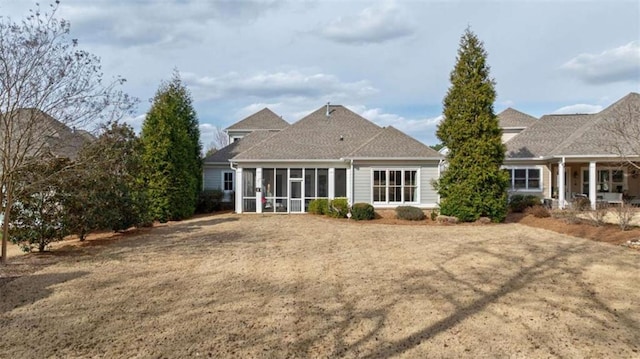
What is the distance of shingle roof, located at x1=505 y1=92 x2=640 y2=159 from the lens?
20766mm

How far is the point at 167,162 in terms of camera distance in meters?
19.6

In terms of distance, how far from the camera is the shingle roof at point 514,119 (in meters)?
29.6

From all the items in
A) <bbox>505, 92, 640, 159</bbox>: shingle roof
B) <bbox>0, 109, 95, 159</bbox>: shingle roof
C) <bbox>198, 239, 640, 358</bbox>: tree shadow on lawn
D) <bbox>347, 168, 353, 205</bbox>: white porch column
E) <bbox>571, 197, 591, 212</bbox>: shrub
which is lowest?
<bbox>198, 239, 640, 358</bbox>: tree shadow on lawn

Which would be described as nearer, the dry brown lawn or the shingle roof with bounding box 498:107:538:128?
the dry brown lawn

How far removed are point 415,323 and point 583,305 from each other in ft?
9.17

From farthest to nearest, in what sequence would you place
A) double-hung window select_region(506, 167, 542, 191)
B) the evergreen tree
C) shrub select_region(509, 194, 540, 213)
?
double-hung window select_region(506, 167, 542, 191) < shrub select_region(509, 194, 540, 213) < the evergreen tree

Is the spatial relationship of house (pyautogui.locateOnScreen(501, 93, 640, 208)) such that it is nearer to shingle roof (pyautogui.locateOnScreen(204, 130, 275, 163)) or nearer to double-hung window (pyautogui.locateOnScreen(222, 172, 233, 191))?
shingle roof (pyautogui.locateOnScreen(204, 130, 275, 163))

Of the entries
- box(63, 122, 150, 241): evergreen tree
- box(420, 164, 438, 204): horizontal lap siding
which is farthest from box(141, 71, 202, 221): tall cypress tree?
box(420, 164, 438, 204): horizontal lap siding

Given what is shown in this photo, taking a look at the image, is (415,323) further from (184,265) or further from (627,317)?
(184,265)

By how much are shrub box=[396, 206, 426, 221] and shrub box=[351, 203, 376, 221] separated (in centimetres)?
128

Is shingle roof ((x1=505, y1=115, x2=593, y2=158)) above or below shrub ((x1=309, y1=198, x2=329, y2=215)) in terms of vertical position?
above

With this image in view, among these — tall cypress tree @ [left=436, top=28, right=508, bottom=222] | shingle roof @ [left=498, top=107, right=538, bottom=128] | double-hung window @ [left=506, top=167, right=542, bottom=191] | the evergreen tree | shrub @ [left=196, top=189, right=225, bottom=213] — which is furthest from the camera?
shingle roof @ [left=498, top=107, right=538, bottom=128]

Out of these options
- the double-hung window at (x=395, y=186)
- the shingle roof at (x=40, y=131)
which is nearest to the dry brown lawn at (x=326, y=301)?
the shingle roof at (x=40, y=131)

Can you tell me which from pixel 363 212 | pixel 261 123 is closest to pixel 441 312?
pixel 363 212
